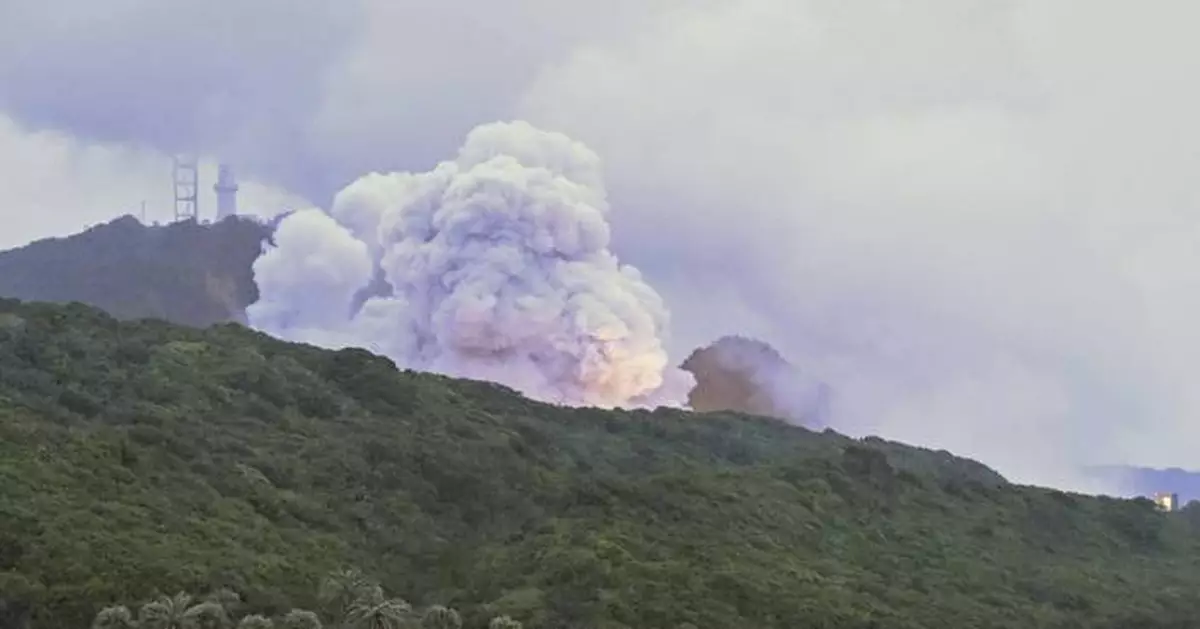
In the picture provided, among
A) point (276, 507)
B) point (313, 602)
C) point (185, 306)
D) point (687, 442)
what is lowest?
point (313, 602)

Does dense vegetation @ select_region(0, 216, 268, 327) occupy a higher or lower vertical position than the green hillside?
higher

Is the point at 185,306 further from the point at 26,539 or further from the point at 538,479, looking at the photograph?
the point at 26,539

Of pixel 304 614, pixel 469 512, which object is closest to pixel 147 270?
pixel 469 512

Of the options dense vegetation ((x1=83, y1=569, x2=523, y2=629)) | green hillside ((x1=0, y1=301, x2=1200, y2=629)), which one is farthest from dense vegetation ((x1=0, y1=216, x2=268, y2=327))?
dense vegetation ((x1=83, y1=569, x2=523, y2=629))

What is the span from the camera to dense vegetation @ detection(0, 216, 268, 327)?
14912 cm

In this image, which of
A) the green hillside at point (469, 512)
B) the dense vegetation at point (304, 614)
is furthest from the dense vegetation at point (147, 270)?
the dense vegetation at point (304, 614)

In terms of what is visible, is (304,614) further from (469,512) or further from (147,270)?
(147,270)

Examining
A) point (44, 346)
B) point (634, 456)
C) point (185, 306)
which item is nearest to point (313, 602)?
point (44, 346)

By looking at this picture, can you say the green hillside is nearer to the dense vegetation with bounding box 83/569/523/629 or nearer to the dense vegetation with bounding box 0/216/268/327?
the dense vegetation with bounding box 83/569/523/629

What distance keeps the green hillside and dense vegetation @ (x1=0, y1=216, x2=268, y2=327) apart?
60846 mm

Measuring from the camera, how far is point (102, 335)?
264 feet

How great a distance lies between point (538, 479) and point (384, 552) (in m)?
13.3

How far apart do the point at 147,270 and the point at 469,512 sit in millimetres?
94124

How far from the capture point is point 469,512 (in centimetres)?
6975
